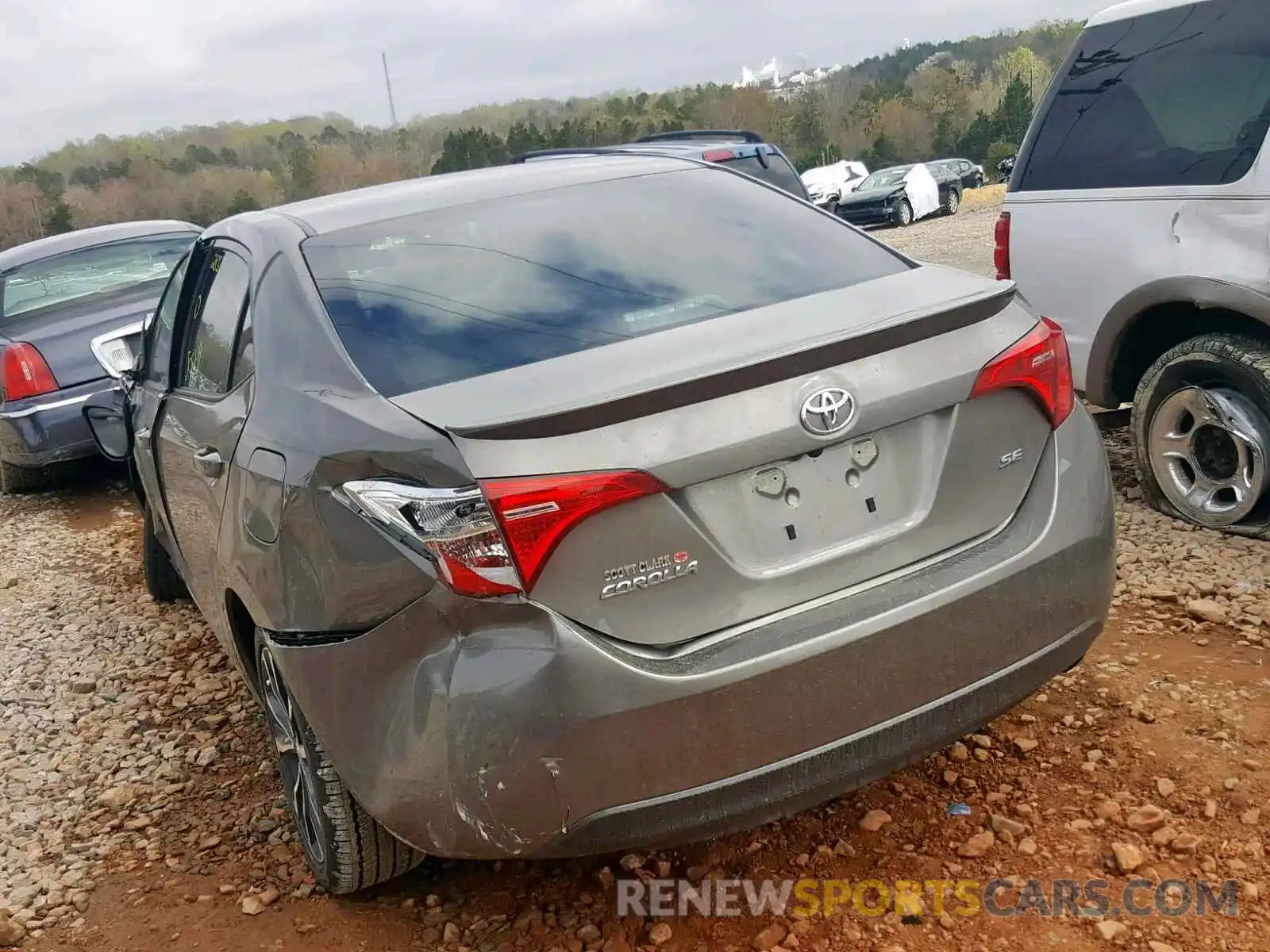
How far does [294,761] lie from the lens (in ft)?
9.78

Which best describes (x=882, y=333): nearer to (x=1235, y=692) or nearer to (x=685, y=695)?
(x=685, y=695)

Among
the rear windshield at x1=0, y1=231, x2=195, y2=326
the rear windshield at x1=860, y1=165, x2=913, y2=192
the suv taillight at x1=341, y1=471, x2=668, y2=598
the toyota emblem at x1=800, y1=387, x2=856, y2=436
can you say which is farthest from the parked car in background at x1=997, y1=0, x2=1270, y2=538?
the rear windshield at x1=860, y1=165, x2=913, y2=192

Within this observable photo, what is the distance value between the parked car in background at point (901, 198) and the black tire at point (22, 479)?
21.2m

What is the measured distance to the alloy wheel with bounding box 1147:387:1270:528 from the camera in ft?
13.5

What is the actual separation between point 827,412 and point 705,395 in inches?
9.4

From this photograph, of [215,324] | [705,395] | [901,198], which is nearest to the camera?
[705,395]

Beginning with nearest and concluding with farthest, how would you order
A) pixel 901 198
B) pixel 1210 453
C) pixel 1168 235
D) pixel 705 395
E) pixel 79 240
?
pixel 705 395
pixel 1168 235
pixel 1210 453
pixel 79 240
pixel 901 198

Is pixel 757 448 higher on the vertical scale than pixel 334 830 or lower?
higher

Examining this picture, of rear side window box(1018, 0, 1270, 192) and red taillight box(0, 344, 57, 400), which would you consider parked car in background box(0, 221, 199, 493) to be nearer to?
red taillight box(0, 344, 57, 400)

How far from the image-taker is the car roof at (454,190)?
3.08 metres

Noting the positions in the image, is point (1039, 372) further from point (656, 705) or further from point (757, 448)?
point (656, 705)

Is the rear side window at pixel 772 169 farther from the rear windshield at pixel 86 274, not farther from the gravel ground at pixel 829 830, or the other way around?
the gravel ground at pixel 829 830

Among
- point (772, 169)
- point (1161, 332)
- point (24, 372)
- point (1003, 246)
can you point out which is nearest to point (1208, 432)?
point (1161, 332)

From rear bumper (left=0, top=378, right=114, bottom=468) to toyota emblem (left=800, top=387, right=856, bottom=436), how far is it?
6.07 m
